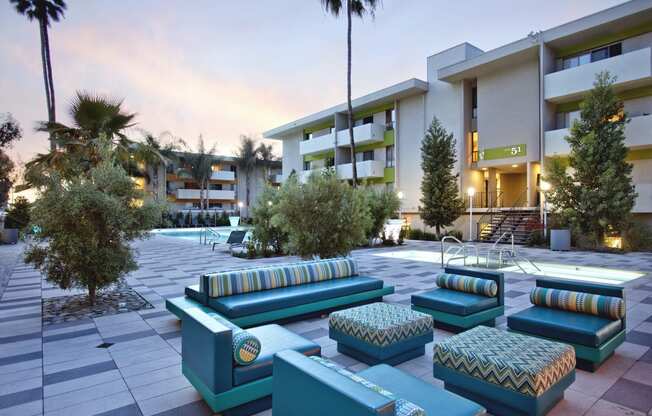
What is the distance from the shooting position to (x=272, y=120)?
35719 mm

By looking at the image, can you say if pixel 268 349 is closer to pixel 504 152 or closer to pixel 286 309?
pixel 286 309

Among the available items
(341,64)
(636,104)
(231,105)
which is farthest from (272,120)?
(636,104)

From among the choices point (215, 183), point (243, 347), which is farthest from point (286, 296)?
point (215, 183)

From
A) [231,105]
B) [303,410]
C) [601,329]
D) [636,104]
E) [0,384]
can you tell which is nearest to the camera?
[303,410]

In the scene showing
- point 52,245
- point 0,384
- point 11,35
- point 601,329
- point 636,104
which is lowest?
point 0,384

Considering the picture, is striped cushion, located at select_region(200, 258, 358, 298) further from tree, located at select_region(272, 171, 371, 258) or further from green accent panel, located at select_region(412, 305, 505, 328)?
tree, located at select_region(272, 171, 371, 258)

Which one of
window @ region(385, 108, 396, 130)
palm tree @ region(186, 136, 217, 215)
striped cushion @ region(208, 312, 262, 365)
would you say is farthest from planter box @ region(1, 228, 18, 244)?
window @ region(385, 108, 396, 130)

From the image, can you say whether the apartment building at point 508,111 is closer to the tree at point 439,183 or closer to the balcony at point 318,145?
the balcony at point 318,145

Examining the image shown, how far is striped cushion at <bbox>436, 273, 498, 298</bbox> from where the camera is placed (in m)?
5.05

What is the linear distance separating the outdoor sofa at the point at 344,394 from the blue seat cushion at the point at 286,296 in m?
2.51

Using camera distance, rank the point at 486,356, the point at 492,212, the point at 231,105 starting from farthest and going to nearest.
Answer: the point at 231,105 → the point at 492,212 → the point at 486,356

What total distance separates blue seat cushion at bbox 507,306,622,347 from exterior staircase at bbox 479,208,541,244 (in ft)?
45.4

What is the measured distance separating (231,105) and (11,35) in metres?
13.2

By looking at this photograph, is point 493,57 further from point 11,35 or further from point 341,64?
point 11,35
